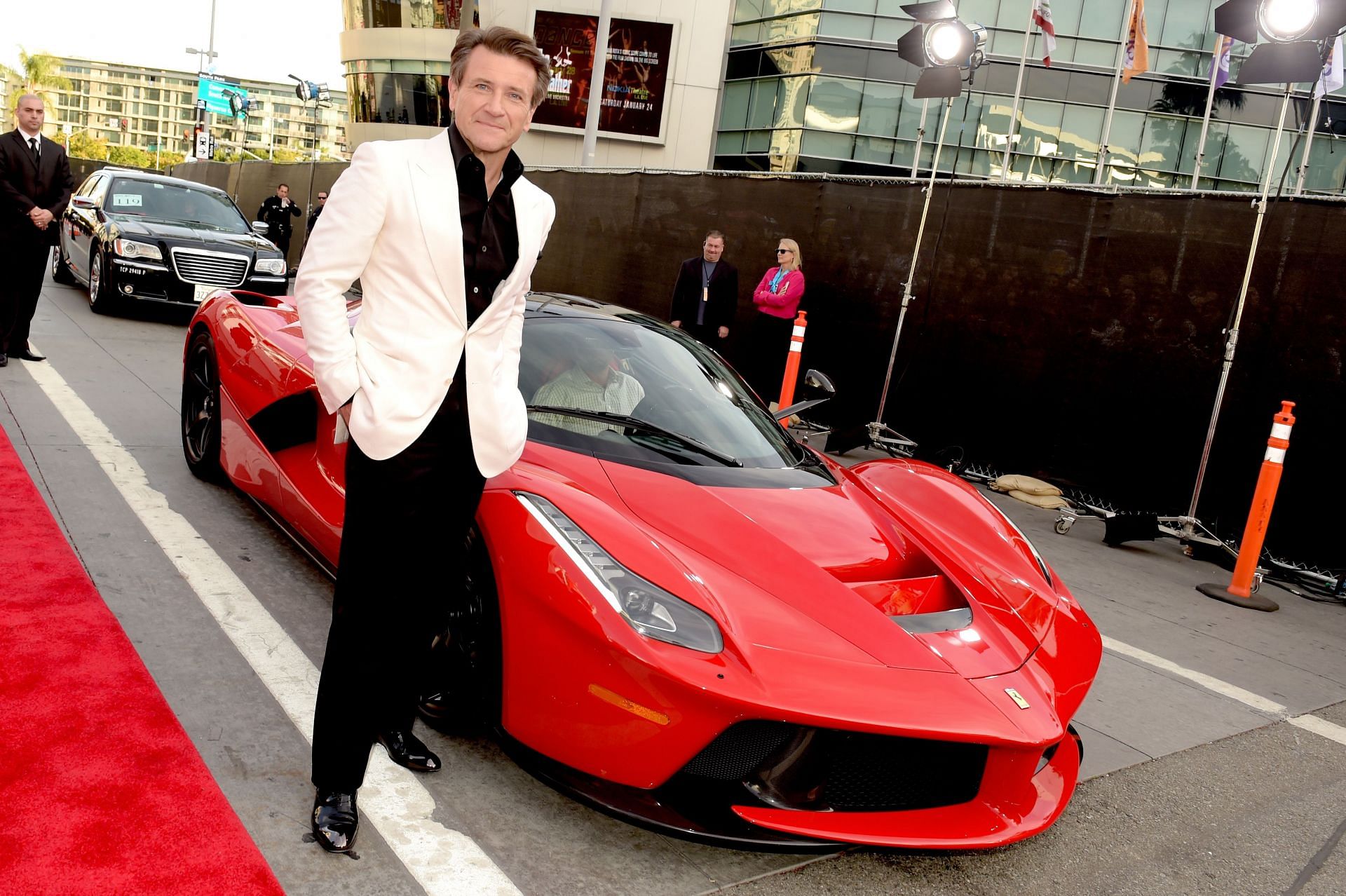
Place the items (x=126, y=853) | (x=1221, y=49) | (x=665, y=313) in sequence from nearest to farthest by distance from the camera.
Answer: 1. (x=126, y=853)
2. (x=665, y=313)
3. (x=1221, y=49)

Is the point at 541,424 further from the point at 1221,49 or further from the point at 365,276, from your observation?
the point at 1221,49

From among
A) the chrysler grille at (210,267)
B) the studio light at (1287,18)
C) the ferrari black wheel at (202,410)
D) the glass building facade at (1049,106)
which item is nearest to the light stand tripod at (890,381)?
the studio light at (1287,18)

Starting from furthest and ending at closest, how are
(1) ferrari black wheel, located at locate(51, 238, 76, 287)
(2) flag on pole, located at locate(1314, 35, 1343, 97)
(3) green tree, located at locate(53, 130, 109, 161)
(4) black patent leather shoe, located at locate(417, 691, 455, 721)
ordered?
1. (3) green tree, located at locate(53, 130, 109, 161)
2. (1) ferrari black wheel, located at locate(51, 238, 76, 287)
3. (2) flag on pole, located at locate(1314, 35, 1343, 97)
4. (4) black patent leather shoe, located at locate(417, 691, 455, 721)

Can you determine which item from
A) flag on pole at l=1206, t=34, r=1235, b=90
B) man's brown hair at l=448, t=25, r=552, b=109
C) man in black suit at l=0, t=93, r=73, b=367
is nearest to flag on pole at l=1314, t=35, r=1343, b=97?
man's brown hair at l=448, t=25, r=552, b=109

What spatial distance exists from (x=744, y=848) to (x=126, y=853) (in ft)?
4.49

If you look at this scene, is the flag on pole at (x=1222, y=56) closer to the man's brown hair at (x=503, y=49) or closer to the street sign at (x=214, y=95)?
the man's brown hair at (x=503, y=49)

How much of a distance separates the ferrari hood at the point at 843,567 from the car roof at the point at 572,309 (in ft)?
3.04

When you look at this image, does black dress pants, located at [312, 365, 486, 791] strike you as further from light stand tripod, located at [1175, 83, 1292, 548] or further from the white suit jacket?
light stand tripod, located at [1175, 83, 1292, 548]

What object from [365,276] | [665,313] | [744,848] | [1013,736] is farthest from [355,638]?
[665,313]

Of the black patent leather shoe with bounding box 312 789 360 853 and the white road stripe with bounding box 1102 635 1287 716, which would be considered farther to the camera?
the white road stripe with bounding box 1102 635 1287 716

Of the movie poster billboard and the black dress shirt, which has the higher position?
the movie poster billboard

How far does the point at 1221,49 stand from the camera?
63.3ft

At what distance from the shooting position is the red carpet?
232cm

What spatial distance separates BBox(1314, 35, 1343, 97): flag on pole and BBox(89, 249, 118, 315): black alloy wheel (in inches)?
426
